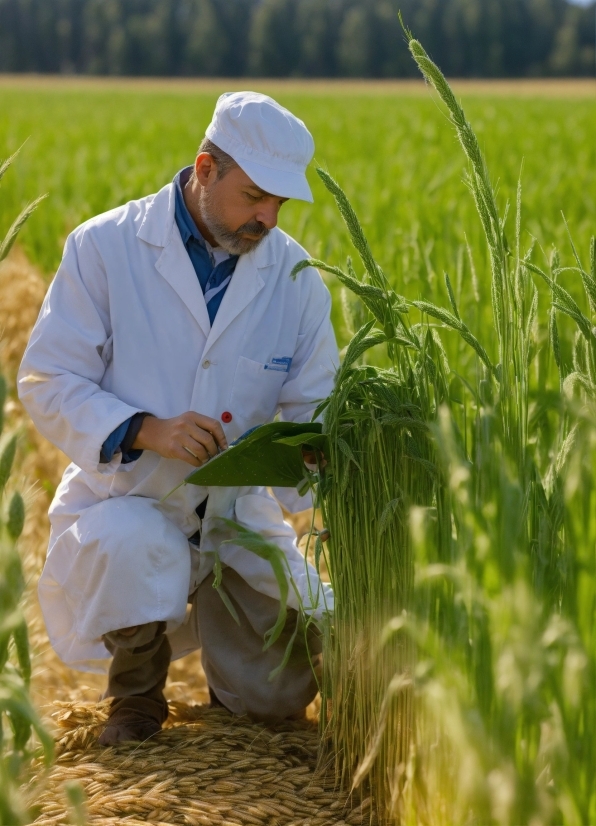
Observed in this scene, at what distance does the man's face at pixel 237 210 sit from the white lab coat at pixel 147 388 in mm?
79

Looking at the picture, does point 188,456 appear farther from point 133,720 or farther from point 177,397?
point 133,720

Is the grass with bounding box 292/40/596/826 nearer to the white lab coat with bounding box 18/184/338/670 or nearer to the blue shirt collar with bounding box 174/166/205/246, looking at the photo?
the white lab coat with bounding box 18/184/338/670

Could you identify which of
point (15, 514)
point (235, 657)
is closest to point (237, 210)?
point (235, 657)

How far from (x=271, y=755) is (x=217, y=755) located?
0.12 meters

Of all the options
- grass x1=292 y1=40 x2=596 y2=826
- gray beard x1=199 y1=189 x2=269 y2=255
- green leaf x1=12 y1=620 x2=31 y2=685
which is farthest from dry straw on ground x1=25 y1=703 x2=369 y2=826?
gray beard x1=199 y1=189 x2=269 y2=255

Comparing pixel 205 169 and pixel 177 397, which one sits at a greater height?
pixel 205 169

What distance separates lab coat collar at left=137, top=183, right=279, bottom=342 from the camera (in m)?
2.34

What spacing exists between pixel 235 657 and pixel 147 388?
66 cm

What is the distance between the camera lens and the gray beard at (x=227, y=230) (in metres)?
2.30

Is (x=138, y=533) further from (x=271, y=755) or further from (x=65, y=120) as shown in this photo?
(x=65, y=120)

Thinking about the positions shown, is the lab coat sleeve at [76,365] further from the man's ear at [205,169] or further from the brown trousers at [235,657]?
the brown trousers at [235,657]

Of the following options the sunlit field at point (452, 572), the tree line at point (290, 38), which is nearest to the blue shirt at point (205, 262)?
the sunlit field at point (452, 572)

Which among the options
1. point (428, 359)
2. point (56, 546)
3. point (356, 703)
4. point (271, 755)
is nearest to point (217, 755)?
point (271, 755)

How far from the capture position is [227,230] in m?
2.31
